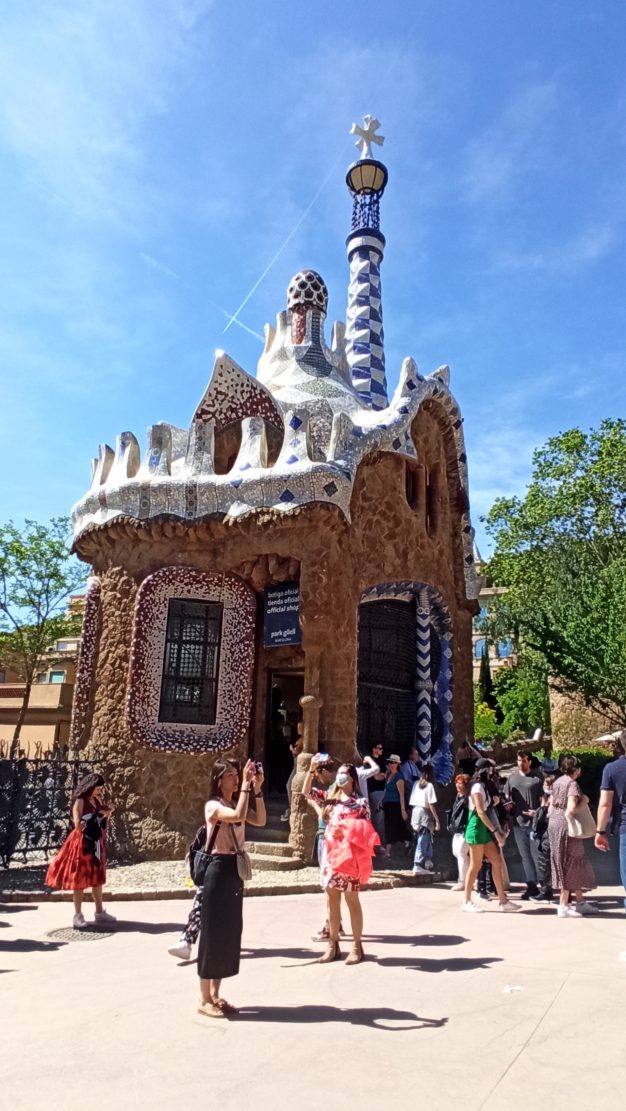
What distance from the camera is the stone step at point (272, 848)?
920 cm

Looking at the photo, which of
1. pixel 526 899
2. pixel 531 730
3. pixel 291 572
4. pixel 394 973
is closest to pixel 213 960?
pixel 394 973

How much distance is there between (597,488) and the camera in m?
21.8

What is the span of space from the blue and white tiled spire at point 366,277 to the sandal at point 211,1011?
1271 cm

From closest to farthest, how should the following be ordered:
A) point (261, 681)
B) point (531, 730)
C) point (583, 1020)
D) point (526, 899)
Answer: point (583, 1020)
point (526, 899)
point (261, 681)
point (531, 730)

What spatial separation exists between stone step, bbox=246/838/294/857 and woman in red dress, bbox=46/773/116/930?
309cm

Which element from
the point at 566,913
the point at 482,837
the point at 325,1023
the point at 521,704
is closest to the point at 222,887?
the point at 325,1023

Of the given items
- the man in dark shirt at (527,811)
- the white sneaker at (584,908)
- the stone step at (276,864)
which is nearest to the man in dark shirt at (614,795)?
the white sneaker at (584,908)

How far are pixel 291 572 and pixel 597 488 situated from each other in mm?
14189

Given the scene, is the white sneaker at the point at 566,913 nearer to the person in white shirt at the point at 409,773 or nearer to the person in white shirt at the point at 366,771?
the person in white shirt at the point at 366,771

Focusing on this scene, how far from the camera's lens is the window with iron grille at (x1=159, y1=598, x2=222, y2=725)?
1052 centimetres

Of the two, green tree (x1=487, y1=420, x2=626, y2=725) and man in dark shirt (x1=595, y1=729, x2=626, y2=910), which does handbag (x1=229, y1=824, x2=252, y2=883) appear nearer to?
man in dark shirt (x1=595, y1=729, x2=626, y2=910)

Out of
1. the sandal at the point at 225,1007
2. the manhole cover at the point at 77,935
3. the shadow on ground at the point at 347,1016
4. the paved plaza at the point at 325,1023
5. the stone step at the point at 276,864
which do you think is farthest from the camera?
the stone step at the point at 276,864

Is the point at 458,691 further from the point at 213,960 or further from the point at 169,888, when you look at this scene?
the point at 213,960

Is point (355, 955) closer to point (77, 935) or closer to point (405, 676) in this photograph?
point (77, 935)
